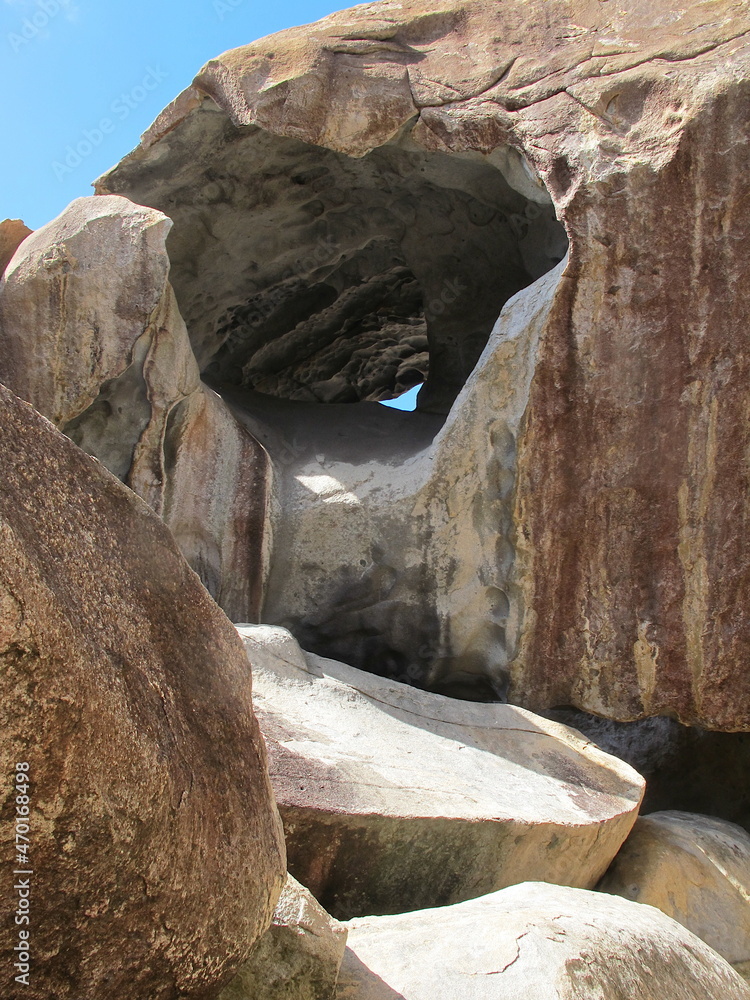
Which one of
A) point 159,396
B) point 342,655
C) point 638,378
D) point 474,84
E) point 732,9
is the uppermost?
point 732,9

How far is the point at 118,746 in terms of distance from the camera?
0.98 m

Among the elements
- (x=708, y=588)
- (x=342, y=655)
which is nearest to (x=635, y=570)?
(x=708, y=588)

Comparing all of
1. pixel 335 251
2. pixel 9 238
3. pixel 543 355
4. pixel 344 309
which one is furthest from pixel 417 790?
pixel 344 309

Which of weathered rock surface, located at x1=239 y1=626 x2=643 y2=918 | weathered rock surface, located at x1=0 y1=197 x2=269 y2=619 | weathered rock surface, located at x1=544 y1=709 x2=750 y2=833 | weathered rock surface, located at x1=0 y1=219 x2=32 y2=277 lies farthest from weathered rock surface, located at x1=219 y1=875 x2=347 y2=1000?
weathered rock surface, located at x1=0 y1=219 x2=32 y2=277

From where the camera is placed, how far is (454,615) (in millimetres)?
2602

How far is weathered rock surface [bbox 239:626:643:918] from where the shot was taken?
1.72 meters

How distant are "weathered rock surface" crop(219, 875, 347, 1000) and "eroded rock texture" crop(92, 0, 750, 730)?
4.38 ft

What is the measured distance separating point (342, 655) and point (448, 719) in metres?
0.47

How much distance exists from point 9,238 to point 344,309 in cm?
150

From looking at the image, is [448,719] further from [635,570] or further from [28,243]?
[28,243]

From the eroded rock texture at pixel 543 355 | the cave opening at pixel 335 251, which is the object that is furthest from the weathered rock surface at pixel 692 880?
the cave opening at pixel 335 251

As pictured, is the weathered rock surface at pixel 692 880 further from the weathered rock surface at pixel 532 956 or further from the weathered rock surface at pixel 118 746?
the weathered rock surface at pixel 118 746

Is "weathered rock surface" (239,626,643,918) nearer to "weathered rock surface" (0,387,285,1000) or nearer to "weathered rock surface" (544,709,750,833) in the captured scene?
"weathered rock surface" (0,387,285,1000)

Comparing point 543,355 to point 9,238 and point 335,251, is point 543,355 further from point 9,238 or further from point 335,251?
point 9,238
